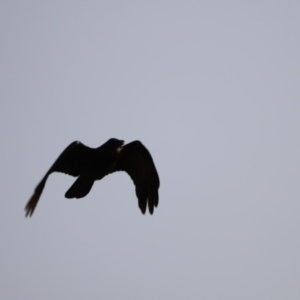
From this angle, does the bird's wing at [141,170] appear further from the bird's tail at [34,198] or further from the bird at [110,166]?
the bird's tail at [34,198]

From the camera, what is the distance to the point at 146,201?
1259 cm

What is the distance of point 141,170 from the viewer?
12781 millimetres

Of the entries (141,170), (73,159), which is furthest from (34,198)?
(141,170)

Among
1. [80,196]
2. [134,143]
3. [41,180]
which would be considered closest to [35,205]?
[41,180]

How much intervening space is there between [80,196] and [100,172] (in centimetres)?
53

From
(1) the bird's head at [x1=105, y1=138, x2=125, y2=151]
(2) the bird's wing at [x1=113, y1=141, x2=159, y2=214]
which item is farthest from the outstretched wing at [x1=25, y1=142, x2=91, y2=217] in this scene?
(2) the bird's wing at [x1=113, y1=141, x2=159, y2=214]

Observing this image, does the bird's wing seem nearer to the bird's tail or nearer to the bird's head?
the bird's head

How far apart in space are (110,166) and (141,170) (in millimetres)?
1222

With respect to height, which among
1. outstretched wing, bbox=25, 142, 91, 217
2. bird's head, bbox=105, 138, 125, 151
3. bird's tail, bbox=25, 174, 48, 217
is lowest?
bird's tail, bbox=25, 174, 48, 217

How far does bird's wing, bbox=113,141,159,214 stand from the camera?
494 inches

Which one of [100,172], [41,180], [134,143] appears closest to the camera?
[41,180]

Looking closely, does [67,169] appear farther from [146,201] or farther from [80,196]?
[146,201]

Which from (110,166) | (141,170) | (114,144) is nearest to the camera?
(110,166)

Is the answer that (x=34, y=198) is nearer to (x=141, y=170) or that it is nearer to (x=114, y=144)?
(x=114, y=144)
